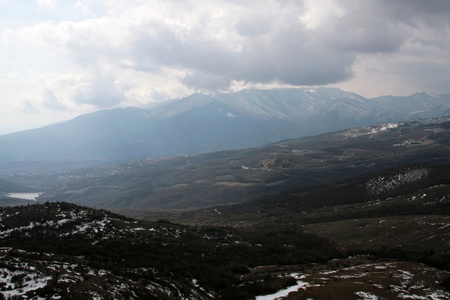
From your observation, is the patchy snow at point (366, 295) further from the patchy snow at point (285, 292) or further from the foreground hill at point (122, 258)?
the foreground hill at point (122, 258)

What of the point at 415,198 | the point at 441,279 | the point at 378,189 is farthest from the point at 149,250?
the point at 378,189

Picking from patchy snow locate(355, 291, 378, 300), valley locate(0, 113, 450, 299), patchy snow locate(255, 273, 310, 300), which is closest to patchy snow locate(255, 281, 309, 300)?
patchy snow locate(255, 273, 310, 300)

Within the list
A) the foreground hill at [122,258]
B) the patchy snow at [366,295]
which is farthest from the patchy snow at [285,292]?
the patchy snow at [366,295]

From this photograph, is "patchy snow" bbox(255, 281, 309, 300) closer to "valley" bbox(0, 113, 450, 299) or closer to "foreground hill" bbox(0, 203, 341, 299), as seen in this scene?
"valley" bbox(0, 113, 450, 299)

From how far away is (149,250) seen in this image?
53969 mm

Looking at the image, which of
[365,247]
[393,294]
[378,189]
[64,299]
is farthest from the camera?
[378,189]

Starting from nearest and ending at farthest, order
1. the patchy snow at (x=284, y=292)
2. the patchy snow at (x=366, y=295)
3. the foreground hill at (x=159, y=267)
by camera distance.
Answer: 1. the foreground hill at (x=159, y=267)
2. the patchy snow at (x=366, y=295)
3. the patchy snow at (x=284, y=292)

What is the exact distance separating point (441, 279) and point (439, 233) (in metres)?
40.0

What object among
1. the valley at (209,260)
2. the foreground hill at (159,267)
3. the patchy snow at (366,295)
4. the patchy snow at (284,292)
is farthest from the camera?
the patchy snow at (284,292)

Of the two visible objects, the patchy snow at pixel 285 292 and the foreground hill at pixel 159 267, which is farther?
the patchy snow at pixel 285 292

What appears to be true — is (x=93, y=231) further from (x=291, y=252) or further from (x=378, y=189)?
(x=378, y=189)

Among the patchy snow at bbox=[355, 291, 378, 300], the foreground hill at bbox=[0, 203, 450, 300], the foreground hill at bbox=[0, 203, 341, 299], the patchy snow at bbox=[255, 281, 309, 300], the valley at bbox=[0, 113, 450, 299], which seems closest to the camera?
the foreground hill at bbox=[0, 203, 341, 299]

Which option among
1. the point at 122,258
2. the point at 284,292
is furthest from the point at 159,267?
the point at 284,292

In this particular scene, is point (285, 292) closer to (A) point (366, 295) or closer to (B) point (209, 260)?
(A) point (366, 295)
